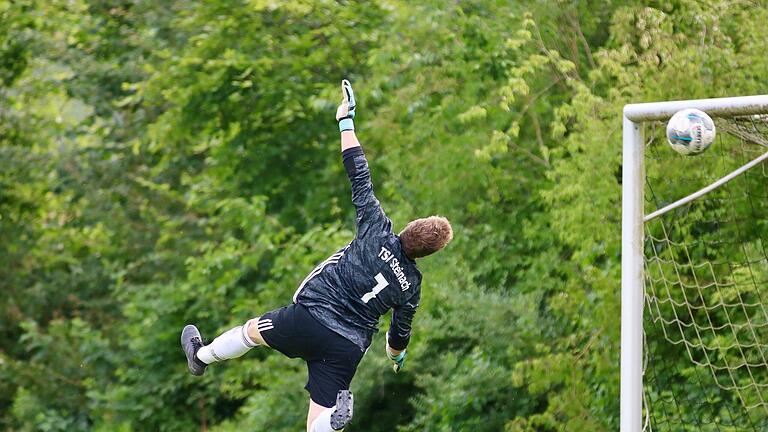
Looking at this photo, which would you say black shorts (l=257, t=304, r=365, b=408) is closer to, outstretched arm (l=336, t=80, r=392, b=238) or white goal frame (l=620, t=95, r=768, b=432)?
outstretched arm (l=336, t=80, r=392, b=238)

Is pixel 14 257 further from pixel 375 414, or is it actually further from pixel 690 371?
pixel 690 371

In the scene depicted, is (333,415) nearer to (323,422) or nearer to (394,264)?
(323,422)

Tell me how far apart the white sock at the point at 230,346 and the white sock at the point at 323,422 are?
1.85 ft

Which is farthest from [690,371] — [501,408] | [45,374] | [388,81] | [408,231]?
[45,374]

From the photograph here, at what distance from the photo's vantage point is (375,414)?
38.4 feet

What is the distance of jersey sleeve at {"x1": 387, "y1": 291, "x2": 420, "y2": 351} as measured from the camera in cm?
620

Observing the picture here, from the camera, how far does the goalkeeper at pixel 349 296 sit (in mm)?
5867

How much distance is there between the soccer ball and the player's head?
1478 mm

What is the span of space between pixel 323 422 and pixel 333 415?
0.13m

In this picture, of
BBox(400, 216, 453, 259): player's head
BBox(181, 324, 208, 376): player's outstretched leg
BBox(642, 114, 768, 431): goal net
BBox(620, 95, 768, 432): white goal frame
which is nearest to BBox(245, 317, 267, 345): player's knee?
BBox(181, 324, 208, 376): player's outstretched leg

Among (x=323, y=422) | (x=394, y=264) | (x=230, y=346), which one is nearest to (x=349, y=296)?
(x=394, y=264)

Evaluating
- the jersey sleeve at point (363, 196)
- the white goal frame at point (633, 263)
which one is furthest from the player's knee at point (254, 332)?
the white goal frame at point (633, 263)

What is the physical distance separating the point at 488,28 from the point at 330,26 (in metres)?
3.08

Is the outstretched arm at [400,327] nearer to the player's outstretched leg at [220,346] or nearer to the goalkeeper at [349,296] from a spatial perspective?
the goalkeeper at [349,296]
